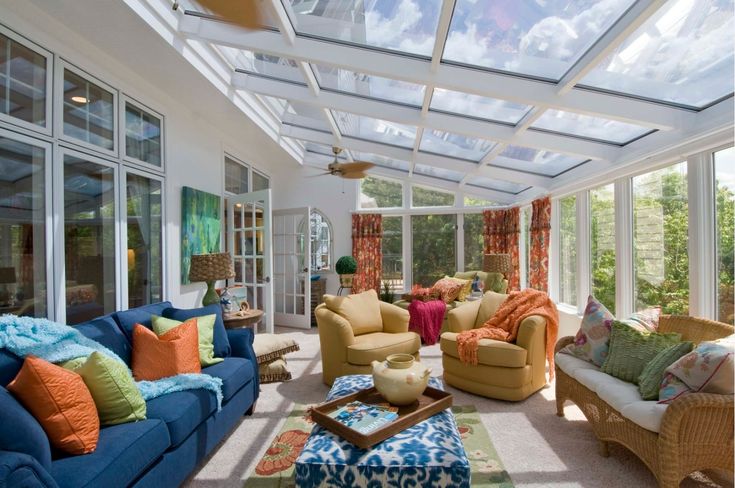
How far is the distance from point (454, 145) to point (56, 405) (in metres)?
4.42

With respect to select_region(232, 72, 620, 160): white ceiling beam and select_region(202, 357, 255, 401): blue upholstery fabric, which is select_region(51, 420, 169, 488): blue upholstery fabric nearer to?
select_region(202, 357, 255, 401): blue upholstery fabric

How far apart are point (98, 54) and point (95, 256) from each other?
5.16 ft

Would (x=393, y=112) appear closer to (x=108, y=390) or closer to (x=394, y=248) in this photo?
(x=108, y=390)

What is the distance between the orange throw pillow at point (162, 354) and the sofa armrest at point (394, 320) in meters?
1.91

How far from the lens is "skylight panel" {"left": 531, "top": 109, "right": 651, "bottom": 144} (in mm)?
3283

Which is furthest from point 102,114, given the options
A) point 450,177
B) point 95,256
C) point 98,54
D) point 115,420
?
point 450,177

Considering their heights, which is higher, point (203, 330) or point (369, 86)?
point (369, 86)

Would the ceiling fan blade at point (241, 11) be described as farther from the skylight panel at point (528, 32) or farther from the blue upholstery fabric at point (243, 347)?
the blue upholstery fabric at point (243, 347)

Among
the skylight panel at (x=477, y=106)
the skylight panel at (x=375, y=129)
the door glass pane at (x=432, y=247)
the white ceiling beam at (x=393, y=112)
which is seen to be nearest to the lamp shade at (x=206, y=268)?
the white ceiling beam at (x=393, y=112)

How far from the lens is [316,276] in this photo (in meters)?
6.98

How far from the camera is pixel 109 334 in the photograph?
2367 mm

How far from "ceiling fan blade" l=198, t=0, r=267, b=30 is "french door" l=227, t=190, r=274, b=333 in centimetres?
347

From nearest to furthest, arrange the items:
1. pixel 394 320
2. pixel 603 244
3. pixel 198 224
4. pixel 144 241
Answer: pixel 144 241 < pixel 394 320 < pixel 603 244 < pixel 198 224

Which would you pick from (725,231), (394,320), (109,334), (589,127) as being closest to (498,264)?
(394,320)
